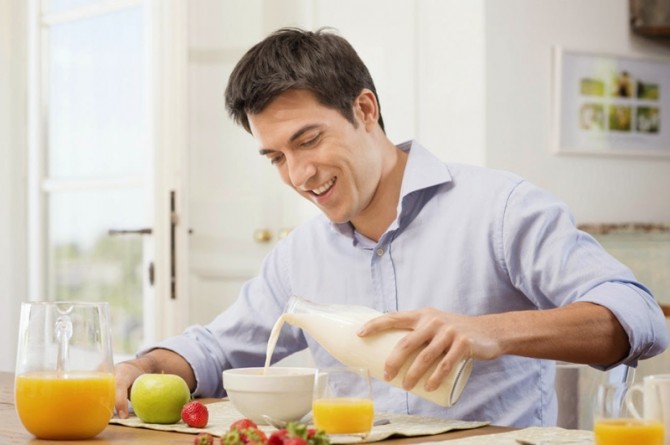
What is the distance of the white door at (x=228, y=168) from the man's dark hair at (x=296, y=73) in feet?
6.04

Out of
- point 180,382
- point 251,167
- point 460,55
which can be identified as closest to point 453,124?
point 460,55

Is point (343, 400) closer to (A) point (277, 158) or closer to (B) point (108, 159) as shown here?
(A) point (277, 158)

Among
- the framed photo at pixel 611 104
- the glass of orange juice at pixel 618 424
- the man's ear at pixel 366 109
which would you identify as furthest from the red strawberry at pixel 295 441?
the framed photo at pixel 611 104

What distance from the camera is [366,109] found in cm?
204

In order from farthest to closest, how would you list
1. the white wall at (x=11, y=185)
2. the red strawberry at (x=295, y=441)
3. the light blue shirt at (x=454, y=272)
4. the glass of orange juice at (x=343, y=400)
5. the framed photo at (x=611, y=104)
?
1. the white wall at (x=11, y=185)
2. the framed photo at (x=611, y=104)
3. the light blue shirt at (x=454, y=272)
4. the glass of orange juice at (x=343, y=400)
5. the red strawberry at (x=295, y=441)

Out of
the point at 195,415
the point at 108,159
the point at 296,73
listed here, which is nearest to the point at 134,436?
the point at 195,415

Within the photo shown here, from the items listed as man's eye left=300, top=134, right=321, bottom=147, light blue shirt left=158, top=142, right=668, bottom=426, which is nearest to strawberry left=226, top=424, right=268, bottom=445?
light blue shirt left=158, top=142, right=668, bottom=426

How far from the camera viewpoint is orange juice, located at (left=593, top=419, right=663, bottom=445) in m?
1.18

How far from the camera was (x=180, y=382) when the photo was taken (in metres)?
1.63

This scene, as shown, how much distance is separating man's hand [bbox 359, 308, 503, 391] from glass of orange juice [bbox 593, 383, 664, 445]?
25cm

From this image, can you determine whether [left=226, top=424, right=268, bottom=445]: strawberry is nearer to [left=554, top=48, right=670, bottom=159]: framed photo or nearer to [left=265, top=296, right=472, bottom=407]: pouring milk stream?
[left=265, top=296, right=472, bottom=407]: pouring milk stream

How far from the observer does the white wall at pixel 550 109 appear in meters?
3.52

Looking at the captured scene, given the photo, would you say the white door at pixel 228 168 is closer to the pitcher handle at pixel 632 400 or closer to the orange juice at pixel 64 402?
the orange juice at pixel 64 402

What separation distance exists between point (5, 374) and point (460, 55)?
1875 millimetres
